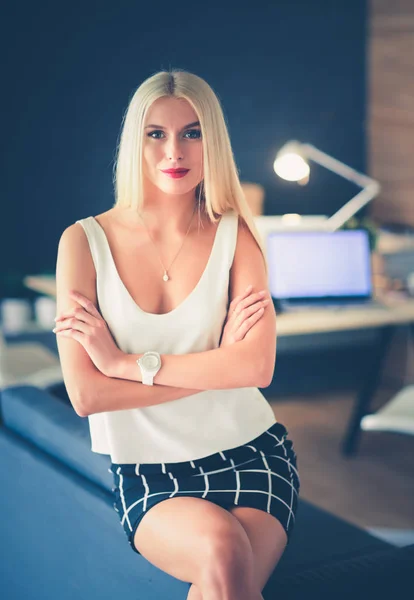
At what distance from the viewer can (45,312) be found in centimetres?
391

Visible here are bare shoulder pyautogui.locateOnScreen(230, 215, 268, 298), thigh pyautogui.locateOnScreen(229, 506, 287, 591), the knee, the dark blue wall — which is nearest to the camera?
the knee

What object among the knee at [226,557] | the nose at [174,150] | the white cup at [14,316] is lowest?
the white cup at [14,316]

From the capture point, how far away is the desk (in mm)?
2969

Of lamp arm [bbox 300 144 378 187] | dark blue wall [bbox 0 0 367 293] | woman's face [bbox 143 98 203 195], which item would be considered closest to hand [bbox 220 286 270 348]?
woman's face [bbox 143 98 203 195]

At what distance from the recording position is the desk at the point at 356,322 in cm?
297

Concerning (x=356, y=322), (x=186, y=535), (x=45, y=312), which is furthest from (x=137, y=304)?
(x=45, y=312)

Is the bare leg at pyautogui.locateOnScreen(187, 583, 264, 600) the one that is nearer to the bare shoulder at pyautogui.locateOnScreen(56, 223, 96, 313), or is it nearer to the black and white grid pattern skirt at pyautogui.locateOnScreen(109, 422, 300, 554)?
the black and white grid pattern skirt at pyautogui.locateOnScreen(109, 422, 300, 554)

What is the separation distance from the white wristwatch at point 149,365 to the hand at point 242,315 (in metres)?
0.13

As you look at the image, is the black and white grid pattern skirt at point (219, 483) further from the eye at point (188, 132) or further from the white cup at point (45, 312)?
the white cup at point (45, 312)

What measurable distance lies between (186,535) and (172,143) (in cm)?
67

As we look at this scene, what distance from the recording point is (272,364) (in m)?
1.34

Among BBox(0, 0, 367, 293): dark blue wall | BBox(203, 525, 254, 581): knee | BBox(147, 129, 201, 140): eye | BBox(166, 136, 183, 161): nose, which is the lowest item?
BBox(203, 525, 254, 581): knee

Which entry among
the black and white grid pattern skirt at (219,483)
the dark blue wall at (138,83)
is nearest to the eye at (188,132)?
the black and white grid pattern skirt at (219,483)

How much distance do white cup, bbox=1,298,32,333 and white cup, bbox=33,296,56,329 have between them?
74 mm
